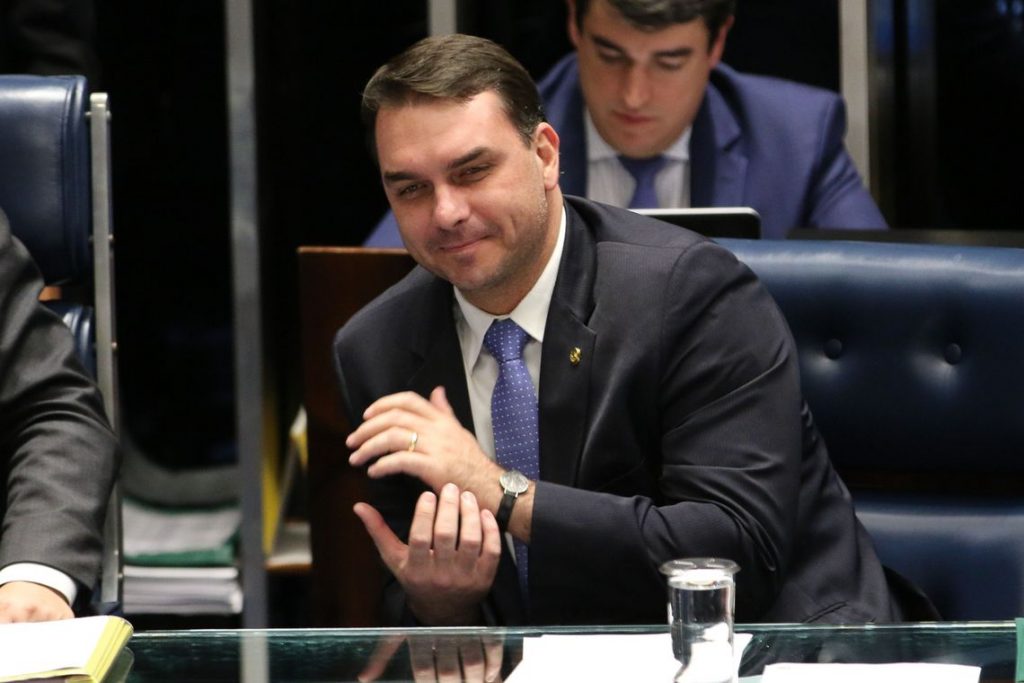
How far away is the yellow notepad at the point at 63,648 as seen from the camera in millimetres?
1352

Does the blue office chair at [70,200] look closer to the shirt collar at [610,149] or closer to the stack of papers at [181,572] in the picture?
the shirt collar at [610,149]

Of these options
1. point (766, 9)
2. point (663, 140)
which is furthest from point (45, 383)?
point (766, 9)

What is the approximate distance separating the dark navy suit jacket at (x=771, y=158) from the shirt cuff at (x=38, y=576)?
3.76 feet

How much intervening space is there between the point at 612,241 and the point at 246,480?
160cm

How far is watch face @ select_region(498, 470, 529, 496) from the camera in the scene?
1791 millimetres

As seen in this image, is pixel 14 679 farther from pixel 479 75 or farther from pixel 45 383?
pixel 479 75

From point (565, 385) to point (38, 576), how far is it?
0.64 meters

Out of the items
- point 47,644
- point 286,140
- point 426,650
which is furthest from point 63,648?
point 286,140

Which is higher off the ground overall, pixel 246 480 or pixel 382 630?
pixel 382 630

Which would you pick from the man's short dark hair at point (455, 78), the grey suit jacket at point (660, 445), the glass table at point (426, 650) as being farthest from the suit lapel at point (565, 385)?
the glass table at point (426, 650)

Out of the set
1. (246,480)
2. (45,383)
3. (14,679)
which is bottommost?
(246,480)

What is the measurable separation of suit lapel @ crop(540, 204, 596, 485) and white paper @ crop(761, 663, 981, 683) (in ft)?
1.70

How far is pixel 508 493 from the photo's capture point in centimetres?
179

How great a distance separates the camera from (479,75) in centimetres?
188
